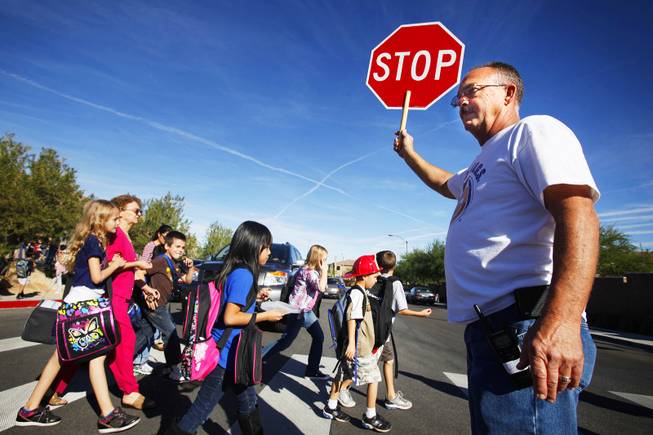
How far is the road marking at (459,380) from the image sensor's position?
484 cm

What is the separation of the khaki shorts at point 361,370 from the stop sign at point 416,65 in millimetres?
2477

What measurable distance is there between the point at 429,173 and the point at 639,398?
18.4 ft

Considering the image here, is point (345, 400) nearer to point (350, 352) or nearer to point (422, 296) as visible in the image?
point (350, 352)

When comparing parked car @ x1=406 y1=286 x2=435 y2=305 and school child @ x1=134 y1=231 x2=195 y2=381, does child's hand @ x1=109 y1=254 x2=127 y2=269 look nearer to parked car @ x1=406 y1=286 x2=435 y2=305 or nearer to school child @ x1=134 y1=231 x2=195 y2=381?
school child @ x1=134 y1=231 x2=195 y2=381

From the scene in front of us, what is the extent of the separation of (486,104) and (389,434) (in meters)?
2.98

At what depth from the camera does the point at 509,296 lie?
119 centimetres

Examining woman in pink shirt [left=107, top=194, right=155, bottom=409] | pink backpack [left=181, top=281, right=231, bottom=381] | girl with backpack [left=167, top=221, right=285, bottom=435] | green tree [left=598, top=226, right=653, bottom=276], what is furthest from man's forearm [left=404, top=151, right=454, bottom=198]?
green tree [left=598, top=226, right=653, bottom=276]

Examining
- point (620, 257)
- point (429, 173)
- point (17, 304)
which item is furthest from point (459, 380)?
point (620, 257)

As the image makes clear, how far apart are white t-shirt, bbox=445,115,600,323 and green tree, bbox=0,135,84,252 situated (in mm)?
16073

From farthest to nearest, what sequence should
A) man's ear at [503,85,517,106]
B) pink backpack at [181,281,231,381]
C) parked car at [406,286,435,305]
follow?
1. parked car at [406,286,435,305]
2. pink backpack at [181,281,231,381]
3. man's ear at [503,85,517,106]

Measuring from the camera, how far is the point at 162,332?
14.1 feet

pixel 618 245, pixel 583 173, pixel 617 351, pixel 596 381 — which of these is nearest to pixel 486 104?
pixel 583 173

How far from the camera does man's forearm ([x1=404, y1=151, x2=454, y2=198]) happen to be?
2291mm

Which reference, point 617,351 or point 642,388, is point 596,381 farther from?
point 617,351
